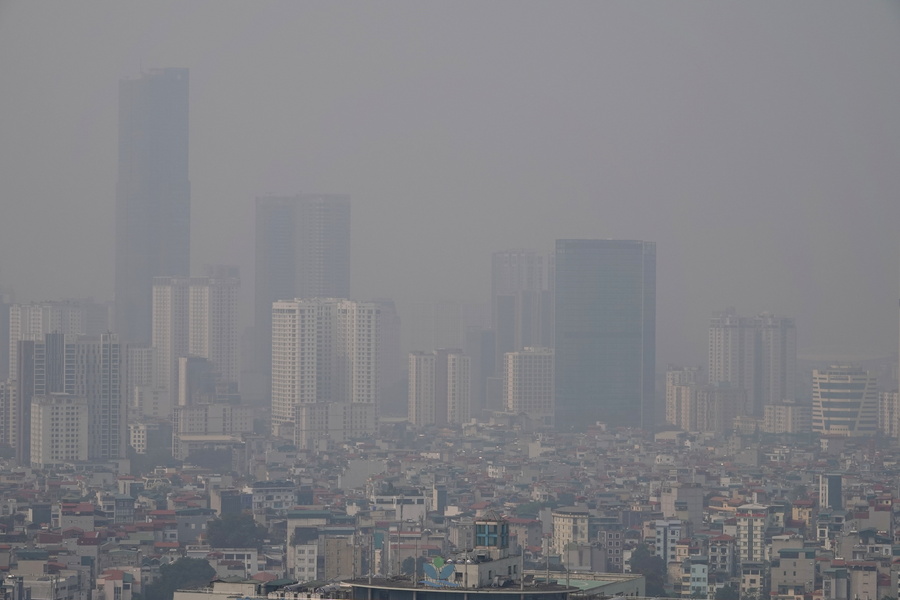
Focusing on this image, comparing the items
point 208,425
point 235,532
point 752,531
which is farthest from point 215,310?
point 752,531

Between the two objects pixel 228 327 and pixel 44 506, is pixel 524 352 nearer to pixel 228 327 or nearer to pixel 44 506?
pixel 228 327

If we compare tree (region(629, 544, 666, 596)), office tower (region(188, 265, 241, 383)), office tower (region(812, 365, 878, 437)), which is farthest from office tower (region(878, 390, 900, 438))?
tree (region(629, 544, 666, 596))

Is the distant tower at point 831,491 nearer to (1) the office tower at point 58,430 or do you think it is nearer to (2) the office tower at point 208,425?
(1) the office tower at point 58,430

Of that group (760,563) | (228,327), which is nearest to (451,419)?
(228,327)

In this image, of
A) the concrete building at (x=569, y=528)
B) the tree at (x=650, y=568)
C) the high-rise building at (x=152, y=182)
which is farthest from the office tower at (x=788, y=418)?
the tree at (x=650, y=568)

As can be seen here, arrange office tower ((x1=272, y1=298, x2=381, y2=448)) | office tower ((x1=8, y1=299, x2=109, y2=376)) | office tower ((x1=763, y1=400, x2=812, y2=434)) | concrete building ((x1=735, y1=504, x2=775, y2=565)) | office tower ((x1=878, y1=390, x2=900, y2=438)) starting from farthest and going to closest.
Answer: office tower ((x1=272, y1=298, x2=381, y2=448)) < office tower ((x1=8, y1=299, x2=109, y2=376)) < office tower ((x1=763, y1=400, x2=812, y2=434)) < office tower ((x1=878, y1=390, x2=900, y2=438)) < concrete building ((x1=735, y1=504, x2=775, y2=565))

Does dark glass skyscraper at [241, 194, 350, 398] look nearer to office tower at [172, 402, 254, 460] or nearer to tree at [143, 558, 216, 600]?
office tower at [172, 402, 254, 460]
